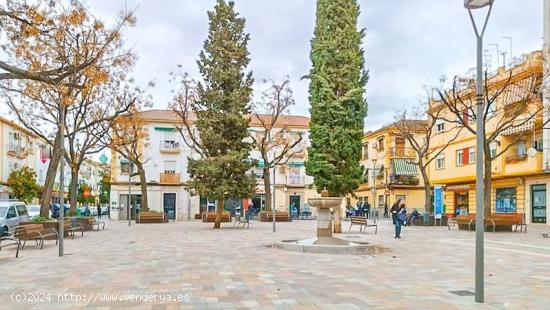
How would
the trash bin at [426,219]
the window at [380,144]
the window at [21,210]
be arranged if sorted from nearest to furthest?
1. the window at [21,210]
2. the trash bin at [426,219]
3. the window at [380,144]

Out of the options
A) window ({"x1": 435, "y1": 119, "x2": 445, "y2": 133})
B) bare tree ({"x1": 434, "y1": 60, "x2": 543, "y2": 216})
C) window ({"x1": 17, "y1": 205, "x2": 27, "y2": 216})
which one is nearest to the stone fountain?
bare tree ({"x1": 434, "y1": 60, "x2": 543, "y2": 216})

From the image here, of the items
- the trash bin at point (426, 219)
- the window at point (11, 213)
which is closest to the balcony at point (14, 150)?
the window at point (11, 213)

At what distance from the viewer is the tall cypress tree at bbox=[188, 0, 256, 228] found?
91.9 ft

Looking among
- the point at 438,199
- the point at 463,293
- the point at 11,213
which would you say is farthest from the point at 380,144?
the point at 463,293

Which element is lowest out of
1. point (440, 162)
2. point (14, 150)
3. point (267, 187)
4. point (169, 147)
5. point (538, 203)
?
point (538, 203)

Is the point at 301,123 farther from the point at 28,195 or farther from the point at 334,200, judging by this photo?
the point at 334,200

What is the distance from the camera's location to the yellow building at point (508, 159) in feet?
98.7

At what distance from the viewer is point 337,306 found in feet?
25.0

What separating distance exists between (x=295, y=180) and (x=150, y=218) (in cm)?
2150

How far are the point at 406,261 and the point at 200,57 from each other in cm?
1875

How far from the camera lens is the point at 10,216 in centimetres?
2367

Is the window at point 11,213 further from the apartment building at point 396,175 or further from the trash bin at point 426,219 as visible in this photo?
the apartment building at point 396,175

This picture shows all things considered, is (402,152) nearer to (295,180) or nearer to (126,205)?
(295,180)

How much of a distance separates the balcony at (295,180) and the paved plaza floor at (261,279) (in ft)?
130
